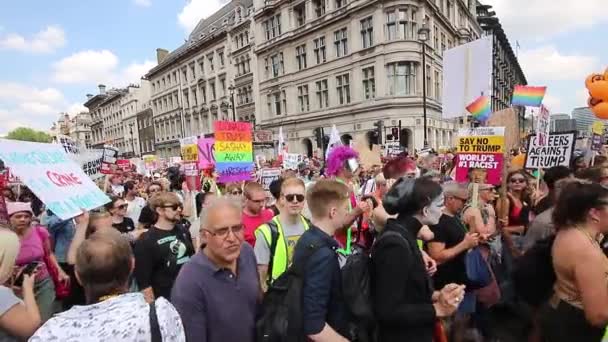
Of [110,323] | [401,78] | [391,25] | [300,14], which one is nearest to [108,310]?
[110,323]

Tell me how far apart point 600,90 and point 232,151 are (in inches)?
240

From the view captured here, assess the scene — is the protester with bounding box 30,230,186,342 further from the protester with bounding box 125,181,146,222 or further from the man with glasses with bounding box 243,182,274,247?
the protester with bounding box 125,181,146,222

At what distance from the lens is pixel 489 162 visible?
5574 mm

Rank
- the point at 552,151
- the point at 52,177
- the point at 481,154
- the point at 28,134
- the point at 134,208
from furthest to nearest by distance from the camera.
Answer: the point at 28,134, the point at 134,208, the point at 552,151, the point at 481,154, the point at 52,177

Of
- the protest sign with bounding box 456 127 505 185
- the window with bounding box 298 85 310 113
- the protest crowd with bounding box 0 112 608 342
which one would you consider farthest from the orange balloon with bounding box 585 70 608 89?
the window with bounding box 298 85 310 113

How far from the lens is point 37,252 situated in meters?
3.44

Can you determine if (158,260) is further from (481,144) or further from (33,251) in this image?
(481,144)

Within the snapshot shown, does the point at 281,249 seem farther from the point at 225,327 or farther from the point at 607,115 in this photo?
the point at 607,115

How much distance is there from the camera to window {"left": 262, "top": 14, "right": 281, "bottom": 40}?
129ft

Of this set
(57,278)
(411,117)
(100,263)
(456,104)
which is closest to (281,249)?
(100,263)

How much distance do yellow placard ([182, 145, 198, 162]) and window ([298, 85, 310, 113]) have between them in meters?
28.8

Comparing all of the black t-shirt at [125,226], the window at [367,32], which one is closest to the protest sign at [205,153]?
the black t-shirt at [125,226]

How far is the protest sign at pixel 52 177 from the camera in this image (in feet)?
9.91

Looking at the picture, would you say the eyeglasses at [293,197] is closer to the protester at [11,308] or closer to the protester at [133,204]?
the protester at [11,308]
